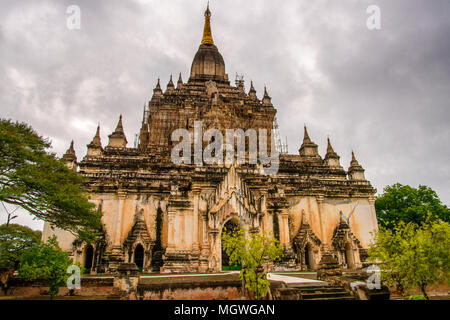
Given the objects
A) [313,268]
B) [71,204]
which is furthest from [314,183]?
[71,204]

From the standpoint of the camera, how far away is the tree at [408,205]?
3366 centimetres

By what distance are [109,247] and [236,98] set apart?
22514 millimetres

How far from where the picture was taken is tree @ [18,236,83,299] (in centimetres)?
1341

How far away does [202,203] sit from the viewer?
21047mm

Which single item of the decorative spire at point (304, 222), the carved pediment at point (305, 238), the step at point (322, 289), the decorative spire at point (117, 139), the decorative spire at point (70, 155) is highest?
the decorative spire at point (117, 139)

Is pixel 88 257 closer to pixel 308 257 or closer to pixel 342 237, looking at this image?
pixel 308 257

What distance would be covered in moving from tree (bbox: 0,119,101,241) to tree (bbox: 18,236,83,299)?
2588 millimetres

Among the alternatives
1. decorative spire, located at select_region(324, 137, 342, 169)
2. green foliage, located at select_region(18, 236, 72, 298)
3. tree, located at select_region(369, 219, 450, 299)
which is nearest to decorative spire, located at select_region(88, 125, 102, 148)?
green foliage, located at select_region(18, 236, 72, 298)

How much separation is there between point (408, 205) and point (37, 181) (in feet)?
122

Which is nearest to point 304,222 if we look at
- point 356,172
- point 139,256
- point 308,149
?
point 356,172

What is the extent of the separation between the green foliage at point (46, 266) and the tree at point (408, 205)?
1233 inches

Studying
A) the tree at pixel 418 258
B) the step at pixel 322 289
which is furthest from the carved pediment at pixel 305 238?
the step at pixel 322 289

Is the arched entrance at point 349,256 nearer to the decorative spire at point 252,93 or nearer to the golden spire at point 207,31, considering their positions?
the decorative spire at point 252,93
